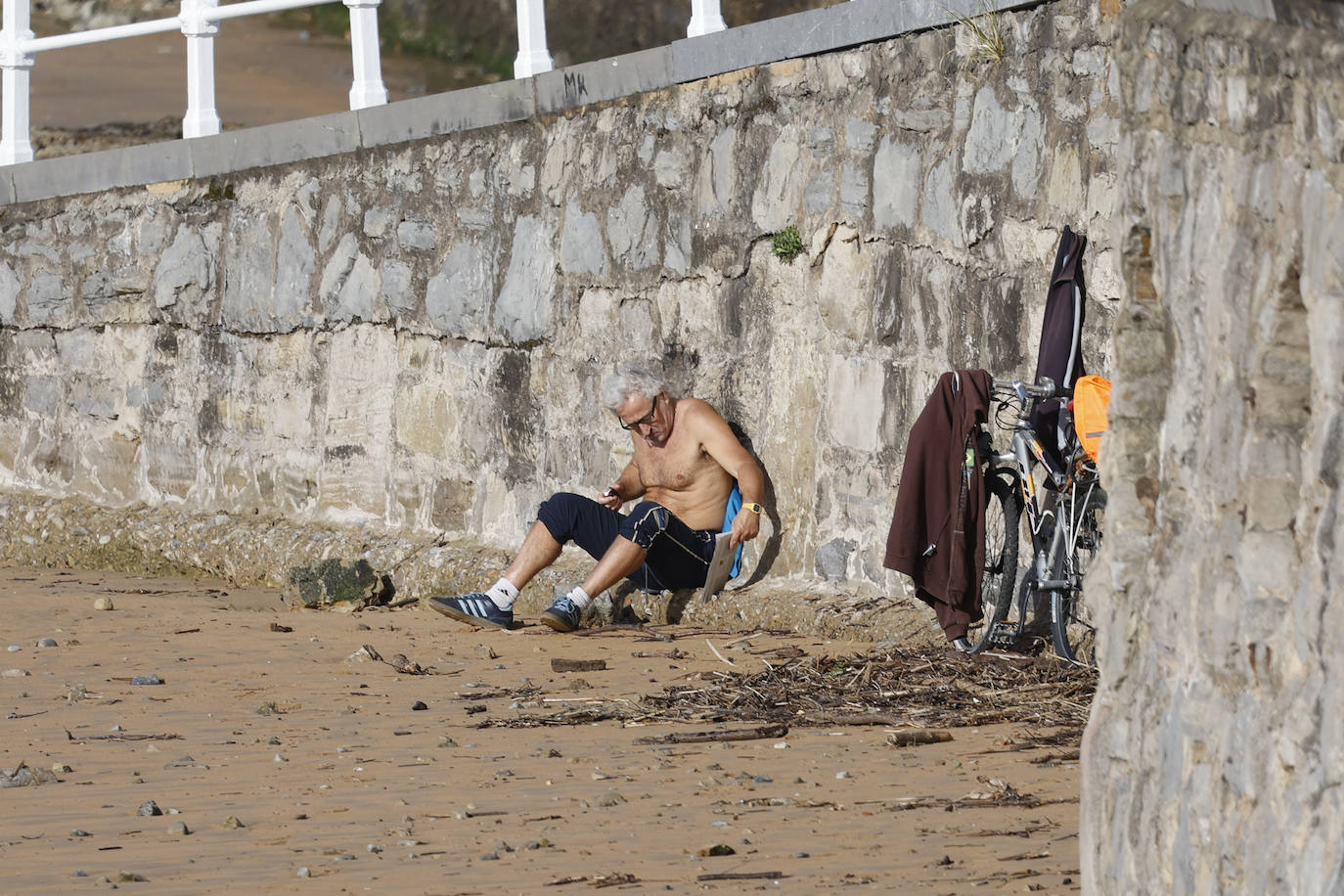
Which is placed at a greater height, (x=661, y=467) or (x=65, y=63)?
(x=65, y=63)

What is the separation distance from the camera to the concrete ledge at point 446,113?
7574 mm

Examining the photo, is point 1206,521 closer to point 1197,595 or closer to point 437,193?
point 1197,595

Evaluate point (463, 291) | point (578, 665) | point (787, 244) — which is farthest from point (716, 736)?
point (463, 291)

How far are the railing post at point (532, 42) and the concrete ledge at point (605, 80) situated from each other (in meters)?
0.13

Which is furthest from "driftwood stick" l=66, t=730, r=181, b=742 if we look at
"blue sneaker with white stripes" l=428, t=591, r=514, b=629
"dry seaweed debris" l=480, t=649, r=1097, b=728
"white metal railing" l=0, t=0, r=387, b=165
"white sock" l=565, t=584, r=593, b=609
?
"white metal railing" l=0, t=0, r=387, b=165

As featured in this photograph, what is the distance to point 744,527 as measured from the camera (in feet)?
21.7

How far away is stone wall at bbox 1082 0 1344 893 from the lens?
227 centimetres

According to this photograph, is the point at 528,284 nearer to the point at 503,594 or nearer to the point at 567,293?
the point at 567,293

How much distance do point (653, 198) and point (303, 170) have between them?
83.7 inches

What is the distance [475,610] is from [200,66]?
357 centimetres

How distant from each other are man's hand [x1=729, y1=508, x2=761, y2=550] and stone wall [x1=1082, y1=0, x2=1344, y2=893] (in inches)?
147

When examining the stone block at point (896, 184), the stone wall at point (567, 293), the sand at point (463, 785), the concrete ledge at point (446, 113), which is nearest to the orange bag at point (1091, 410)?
the stone wall at point (567, 293)

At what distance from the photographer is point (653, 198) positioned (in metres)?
7.05

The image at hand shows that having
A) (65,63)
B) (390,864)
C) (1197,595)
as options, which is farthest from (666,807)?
(65,63)
